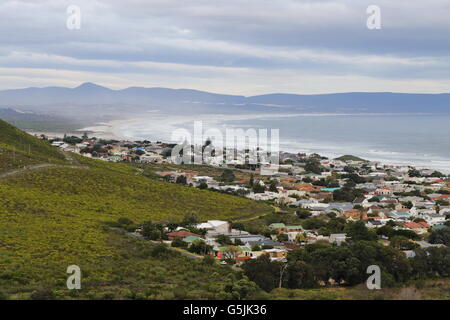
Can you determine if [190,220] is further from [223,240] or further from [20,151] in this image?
[20,151]

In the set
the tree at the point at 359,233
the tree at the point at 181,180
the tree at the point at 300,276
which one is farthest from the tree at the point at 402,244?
the tree at the point at 181,180

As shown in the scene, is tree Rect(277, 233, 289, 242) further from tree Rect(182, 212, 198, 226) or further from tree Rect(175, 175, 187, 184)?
tree Rect(175, 175, 187, 184)

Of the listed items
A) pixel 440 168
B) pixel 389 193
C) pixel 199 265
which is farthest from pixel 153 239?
pixel 440 168

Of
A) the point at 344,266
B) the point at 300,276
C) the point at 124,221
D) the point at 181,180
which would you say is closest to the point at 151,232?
the point at 124,221

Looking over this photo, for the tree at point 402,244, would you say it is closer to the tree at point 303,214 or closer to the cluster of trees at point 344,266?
the cluster of trees at point 344,266

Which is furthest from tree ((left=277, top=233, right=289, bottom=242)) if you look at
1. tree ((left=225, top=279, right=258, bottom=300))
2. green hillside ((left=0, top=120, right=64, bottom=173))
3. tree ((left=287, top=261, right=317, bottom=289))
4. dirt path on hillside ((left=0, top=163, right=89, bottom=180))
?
green hillside ((left=0, top=120, right=64, bottom=173))

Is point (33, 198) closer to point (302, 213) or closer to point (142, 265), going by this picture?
point (142, 265)
